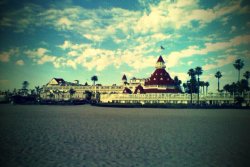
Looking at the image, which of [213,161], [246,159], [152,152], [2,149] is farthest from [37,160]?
[246,159]

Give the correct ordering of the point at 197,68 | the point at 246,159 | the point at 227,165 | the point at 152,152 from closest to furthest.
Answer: the point at 227,165, the point at 246,159, the point at 152,152, the point at 197,68

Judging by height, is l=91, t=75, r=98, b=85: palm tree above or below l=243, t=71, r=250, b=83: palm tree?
above

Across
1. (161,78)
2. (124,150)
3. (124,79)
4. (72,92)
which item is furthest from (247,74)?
(72,92)

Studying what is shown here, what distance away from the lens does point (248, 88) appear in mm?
94312

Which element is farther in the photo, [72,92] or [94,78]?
[94,78]

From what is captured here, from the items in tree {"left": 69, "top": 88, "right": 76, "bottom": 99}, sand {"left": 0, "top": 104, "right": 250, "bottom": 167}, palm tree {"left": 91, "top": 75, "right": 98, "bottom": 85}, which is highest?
palm tree {"left": 91, "top": 75, "right": 98, "bottom": 85}

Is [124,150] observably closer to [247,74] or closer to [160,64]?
[247,74]

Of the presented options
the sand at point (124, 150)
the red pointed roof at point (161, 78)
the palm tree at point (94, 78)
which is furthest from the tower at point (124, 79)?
the sand at point (124, 150)

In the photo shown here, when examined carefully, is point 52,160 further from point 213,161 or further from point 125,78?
point 125,78

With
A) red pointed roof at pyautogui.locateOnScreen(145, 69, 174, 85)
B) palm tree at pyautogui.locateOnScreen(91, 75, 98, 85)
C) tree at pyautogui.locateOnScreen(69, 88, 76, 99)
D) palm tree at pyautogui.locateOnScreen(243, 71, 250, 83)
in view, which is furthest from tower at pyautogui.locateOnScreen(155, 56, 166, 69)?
tree at pyautogui.locateOnScreen(69, 88, 76, 99)

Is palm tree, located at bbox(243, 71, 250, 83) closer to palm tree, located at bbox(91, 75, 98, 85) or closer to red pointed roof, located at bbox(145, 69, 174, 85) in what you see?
red pointed roof, located at bbox(145, 69, 174, 85)

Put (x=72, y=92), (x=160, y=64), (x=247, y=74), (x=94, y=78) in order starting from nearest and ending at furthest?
(x=247, y=74)
(x=160, y=64)
(x=72, y=92)
(x=94, y=78)

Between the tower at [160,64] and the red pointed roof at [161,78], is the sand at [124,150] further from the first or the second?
the tower at [160,64]

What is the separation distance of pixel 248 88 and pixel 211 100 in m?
16.4
